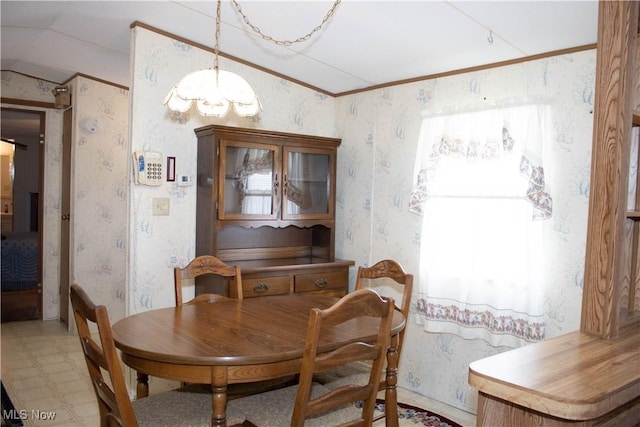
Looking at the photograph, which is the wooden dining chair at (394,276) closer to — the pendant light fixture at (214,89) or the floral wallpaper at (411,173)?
the floral wallpaper at (411,173)

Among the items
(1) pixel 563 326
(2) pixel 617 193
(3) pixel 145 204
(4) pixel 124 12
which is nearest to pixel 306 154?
(3) pixel 145 204

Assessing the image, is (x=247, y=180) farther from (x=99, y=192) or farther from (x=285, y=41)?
(x=99, y=192)

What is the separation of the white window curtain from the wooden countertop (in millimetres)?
1280

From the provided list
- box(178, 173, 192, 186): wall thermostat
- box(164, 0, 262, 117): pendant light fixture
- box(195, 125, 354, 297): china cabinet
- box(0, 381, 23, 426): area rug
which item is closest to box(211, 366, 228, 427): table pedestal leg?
box(164, 0, 262, 117): pendant light fixture

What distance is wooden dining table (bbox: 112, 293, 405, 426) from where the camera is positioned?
166 cm

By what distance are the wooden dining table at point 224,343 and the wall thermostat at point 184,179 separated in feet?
3.55

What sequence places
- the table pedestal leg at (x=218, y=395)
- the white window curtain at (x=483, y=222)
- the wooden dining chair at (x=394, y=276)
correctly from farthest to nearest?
the white window curtain at (x=483, y=222), the wooden dining chair at (x=394, y=276), the table pedestal leg at (x=218, y=395)

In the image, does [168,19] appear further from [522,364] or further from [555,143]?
[522,364]

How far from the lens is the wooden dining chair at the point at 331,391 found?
1.58 m

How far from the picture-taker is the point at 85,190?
4.45 meters

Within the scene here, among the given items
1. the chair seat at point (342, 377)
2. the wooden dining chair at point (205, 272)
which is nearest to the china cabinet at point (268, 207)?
the wooden dining chair at point (205, 272)

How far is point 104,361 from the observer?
1.60m

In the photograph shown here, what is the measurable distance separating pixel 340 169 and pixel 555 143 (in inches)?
66.6

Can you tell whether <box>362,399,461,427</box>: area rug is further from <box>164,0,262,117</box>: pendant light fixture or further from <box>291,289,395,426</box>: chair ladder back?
<box>164,0,262,117</box>: pendant light fixture
